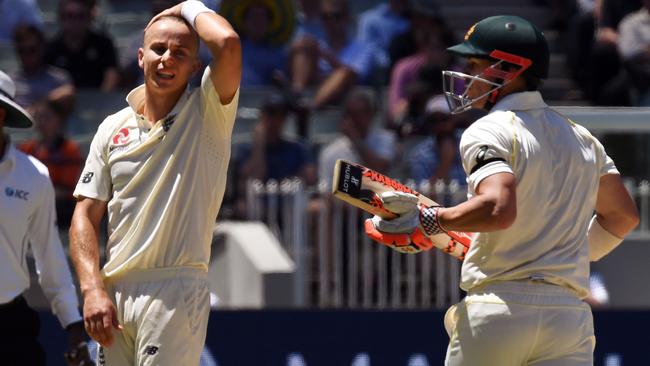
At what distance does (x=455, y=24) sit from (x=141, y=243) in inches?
378

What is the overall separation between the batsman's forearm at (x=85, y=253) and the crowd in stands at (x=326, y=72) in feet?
17.2

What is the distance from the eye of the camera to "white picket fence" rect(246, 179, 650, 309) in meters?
10.5

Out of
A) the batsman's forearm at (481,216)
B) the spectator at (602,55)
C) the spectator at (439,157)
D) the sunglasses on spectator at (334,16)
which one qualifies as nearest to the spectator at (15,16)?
the sunglasses on spectator at (334,16)

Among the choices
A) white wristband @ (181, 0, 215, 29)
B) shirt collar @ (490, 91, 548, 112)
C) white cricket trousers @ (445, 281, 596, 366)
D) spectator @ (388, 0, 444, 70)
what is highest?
spectator @ (388, 0, 444, 70)

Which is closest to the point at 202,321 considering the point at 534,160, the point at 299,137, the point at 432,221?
the point at 432,221

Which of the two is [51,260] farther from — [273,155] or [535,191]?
[273,155]

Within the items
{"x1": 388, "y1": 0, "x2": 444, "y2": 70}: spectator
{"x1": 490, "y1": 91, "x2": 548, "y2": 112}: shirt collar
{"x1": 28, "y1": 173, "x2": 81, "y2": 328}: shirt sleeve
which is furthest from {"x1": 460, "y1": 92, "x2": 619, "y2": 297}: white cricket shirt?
{"x1": 388, "y1": 0, "x2": 444, "y2": 70}: spectator

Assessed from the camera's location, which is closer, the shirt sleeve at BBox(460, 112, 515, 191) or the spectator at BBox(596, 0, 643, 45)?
the shirt sleeve at BBox(460, 112, 515, 191)

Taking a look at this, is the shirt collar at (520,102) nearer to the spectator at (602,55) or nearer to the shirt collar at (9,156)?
the shirt collar at (9,156)

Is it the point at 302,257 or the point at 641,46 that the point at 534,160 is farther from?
the point at 641,46

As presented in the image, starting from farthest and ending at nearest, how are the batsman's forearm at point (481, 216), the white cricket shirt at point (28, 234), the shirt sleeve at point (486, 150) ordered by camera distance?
the white cricket shirt at point (28, 234) < the shirt sleeve at point (486, 150) < the batsman's forearm at point (481, 216)

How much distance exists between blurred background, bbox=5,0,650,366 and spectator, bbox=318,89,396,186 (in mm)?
14

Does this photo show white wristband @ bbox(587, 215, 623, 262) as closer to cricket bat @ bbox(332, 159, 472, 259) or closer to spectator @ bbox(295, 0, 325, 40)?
cricket bat @ bbox(332, 159, 472, 259)

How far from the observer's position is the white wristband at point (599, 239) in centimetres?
547
